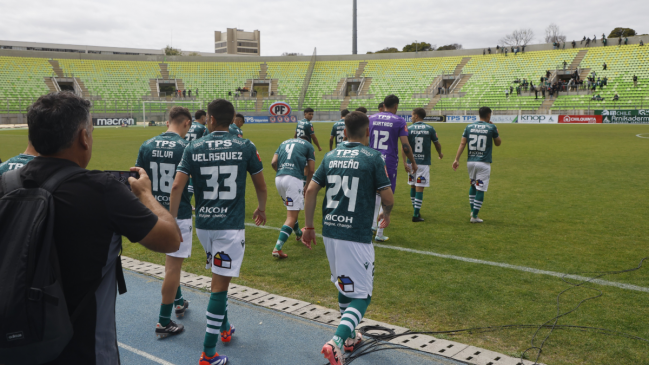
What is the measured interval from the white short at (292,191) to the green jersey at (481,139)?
3.79 meters

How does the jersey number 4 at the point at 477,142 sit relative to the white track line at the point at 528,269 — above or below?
above

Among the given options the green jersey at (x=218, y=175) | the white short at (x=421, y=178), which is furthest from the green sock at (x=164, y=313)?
the white short at (x=421, y=178)

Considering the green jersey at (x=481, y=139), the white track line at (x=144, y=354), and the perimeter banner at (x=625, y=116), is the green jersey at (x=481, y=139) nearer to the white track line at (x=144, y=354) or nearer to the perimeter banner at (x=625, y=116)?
the white track line at (x=144, y=354)

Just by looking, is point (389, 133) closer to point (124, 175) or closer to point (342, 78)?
point (124, 175)

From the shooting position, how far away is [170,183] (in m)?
4.89

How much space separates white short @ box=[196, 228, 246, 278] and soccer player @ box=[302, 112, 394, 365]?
68 centimetres

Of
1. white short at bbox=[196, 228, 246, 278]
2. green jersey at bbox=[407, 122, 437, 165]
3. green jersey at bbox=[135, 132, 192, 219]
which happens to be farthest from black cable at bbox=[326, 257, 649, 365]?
green jersey at bbox=[407, 122, 437, 165]

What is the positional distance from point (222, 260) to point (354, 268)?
1144mm

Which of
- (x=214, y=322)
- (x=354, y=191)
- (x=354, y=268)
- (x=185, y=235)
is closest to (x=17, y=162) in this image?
(x=185, y=235)

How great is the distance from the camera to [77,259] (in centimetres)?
198

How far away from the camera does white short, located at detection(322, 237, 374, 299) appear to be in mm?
3834

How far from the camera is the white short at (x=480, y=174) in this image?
909 cm

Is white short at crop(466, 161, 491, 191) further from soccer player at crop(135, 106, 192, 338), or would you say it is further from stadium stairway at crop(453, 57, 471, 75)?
stadium stairway at crop(453, 57, 471, 75)

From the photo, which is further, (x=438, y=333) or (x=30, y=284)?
(x=438, y=333)
